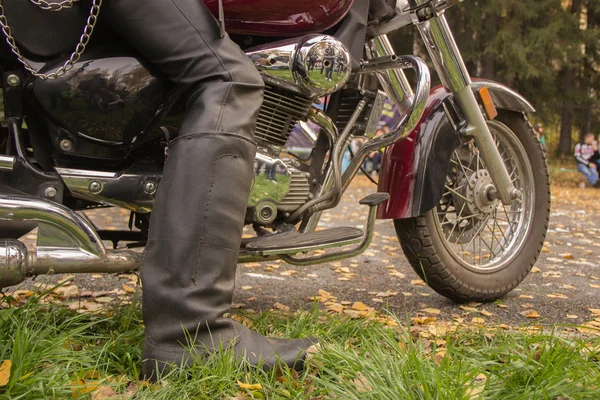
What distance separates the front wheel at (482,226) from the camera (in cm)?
310

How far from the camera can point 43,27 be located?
6.97 ft

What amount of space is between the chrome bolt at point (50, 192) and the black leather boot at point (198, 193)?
0.47m

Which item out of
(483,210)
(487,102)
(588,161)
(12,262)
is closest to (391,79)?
(487,102)

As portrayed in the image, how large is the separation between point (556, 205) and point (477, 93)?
23.1 ft

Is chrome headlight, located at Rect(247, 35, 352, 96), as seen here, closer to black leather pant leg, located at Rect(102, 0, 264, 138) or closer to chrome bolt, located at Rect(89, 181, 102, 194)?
black leather pant leg, located at Rect(102, 0, 264, 138)

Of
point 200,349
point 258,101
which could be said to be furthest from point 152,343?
point 258,101

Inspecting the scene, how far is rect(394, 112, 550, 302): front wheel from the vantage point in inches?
122

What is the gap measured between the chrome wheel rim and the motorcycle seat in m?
1.76

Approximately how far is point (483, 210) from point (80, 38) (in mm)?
2024

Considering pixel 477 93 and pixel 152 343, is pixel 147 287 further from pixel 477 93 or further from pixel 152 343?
pixel 477 93

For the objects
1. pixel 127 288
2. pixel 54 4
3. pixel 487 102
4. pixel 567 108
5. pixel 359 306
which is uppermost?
pixel 567 108

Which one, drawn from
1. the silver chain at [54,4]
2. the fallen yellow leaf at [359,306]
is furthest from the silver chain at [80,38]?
the fallen yellow leaf at [359,306]

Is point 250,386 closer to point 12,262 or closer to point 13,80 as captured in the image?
point 12,262

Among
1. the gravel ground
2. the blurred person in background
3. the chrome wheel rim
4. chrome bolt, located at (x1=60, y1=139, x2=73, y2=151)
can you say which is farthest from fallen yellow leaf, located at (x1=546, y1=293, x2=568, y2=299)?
the blurred person in background
